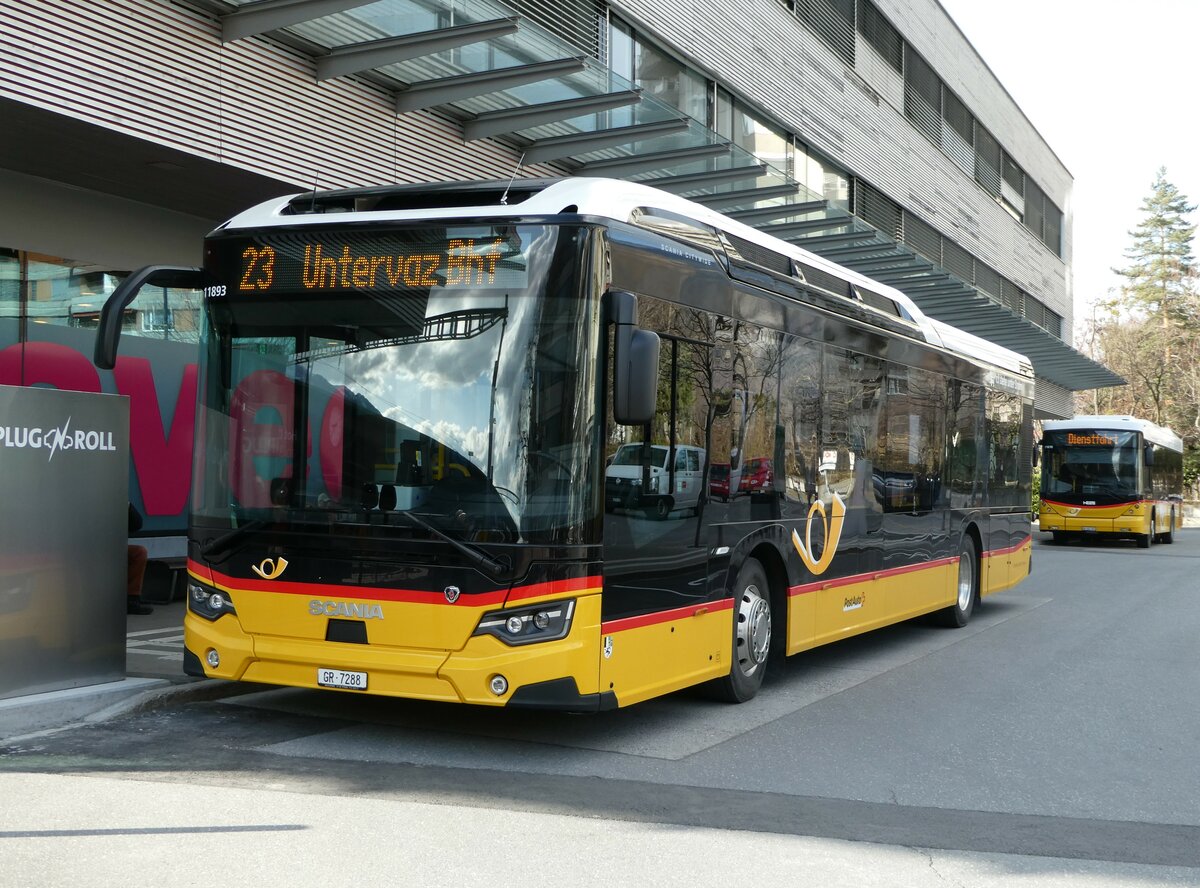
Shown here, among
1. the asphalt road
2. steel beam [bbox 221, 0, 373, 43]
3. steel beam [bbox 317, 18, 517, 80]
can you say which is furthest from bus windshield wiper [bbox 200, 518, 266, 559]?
steel beam [bbox 317, 18, 517, 80]

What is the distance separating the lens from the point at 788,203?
18.5m

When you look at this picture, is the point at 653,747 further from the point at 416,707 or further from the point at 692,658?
the point at 416,707

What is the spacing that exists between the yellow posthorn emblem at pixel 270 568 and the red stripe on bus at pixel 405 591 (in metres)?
0.03

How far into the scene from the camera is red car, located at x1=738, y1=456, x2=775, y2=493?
8305 millimetres

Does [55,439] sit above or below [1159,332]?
below

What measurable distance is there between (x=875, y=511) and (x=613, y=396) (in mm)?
4691

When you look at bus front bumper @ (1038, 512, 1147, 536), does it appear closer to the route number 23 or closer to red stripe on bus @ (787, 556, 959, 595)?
red stripe on bus @ (787, 556, 959, 595)

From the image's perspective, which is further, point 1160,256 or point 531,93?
point 1160,256

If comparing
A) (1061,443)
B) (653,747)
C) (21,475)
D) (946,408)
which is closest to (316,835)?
(653,747)

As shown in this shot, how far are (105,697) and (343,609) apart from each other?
1.95 m

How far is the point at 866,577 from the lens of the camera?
1058 centimetres

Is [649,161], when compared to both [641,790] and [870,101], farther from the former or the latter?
[870,101]

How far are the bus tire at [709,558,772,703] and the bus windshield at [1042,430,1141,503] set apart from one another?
24301 mm

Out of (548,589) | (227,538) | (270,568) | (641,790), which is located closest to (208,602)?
(227,538)
